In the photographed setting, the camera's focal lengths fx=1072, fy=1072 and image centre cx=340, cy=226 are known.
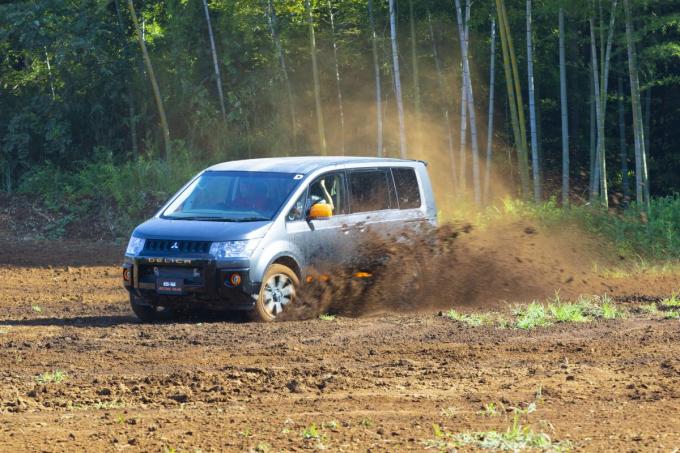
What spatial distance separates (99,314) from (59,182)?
17.3 metres

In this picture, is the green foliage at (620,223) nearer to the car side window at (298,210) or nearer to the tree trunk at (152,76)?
the car side window at (298,210)

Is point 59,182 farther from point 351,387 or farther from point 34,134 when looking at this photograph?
point 351,387

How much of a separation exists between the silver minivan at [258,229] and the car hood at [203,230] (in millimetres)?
10

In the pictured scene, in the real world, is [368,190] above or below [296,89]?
below

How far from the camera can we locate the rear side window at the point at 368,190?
12118mm

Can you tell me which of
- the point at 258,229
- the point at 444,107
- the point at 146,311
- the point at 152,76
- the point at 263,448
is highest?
the point at 152,76

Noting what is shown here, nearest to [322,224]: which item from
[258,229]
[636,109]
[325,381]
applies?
[258,229]

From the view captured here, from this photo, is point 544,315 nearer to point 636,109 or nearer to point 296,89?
point 636,109

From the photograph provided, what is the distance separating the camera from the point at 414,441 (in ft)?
19.7

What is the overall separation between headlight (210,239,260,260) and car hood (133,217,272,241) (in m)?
→ 0.05

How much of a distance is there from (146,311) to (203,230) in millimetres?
1182

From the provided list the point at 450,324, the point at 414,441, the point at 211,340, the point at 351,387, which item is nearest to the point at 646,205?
the point at 450,324

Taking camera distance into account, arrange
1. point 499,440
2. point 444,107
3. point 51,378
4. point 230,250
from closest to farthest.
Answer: point 499,440
point 51,378
point 230,250
point 444,107

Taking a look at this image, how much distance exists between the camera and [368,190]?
12.3 meters
